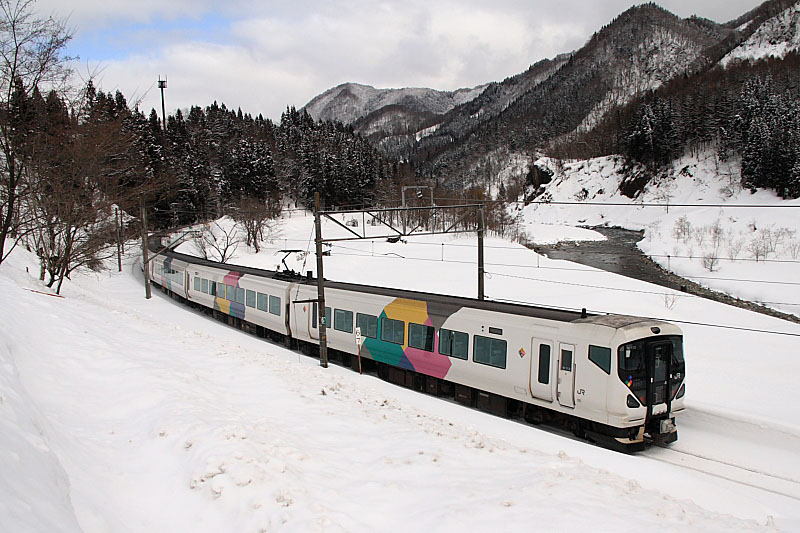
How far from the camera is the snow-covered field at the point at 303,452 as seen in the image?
5.81 m

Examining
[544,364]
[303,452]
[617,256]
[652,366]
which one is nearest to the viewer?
[303,452]

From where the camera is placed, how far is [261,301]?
23.0 metres

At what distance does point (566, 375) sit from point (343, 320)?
29.3 ft

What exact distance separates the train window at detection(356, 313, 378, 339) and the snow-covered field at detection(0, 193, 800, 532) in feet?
5.52

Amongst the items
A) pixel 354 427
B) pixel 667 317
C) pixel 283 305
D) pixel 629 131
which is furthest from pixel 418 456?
pixel 629 131

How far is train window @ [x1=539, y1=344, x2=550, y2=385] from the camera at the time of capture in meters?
11.7

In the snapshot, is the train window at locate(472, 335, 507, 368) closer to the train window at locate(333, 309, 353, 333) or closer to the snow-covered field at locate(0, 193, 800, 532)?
the snow-covered field at locate(0, 193, 800, 532)

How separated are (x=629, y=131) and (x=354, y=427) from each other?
104642mm

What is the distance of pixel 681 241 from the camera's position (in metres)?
49.8

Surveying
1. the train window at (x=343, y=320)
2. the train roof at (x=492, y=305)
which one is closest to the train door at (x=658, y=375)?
the train roof at (x=492, y=305)

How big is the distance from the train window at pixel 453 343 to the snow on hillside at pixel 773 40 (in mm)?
156499

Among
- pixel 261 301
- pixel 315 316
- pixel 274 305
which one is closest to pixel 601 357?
pixel 315 316

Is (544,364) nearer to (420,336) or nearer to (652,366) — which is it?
(652,366)

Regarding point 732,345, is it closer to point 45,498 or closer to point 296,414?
point 296,414
